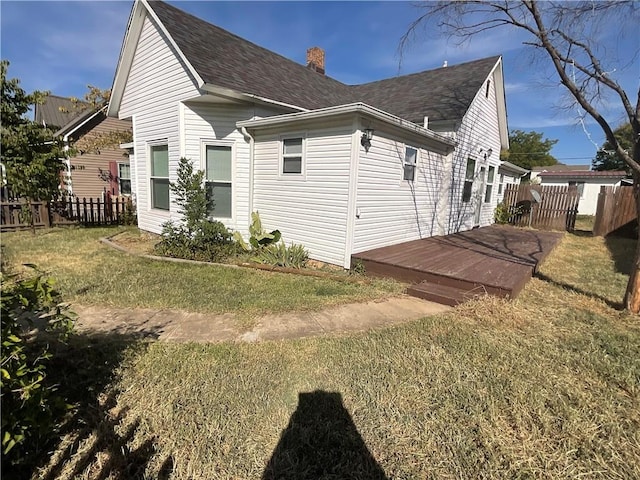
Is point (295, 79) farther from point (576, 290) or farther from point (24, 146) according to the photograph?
point (576, 290)

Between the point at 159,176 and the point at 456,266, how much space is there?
315 inches

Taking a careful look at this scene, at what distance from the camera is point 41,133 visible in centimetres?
915

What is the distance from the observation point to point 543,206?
14977 mm

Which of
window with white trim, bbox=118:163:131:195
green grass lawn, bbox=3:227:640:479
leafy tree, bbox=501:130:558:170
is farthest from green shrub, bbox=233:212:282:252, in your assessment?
leafy tree, bbox=501:130:558:170

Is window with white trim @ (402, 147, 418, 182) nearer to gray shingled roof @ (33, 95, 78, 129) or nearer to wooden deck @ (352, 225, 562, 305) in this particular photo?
wooden deck @ (352, 225, 562, 305)

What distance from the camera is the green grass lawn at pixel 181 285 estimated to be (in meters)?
4.62

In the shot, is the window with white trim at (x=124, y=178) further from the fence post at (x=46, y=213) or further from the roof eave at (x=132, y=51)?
the roof eave at (x=132, y=51)

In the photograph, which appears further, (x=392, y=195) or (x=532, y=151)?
(x=532, y=151)

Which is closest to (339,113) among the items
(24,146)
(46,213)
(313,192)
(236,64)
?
(313,192)

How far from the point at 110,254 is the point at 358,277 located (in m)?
5.81

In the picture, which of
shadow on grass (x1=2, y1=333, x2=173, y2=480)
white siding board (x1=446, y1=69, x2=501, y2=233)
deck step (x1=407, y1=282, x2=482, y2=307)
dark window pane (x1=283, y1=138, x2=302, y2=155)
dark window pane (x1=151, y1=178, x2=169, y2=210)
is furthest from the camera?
white siding board (x1=446, y1=69, x2=501, y2=233)

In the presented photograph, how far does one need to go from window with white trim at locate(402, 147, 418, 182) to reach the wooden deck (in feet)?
5.65

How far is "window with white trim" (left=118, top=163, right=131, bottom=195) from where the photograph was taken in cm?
1622

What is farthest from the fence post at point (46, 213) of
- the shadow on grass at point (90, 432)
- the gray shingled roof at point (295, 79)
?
the shadow on grass at point (90, 432)
